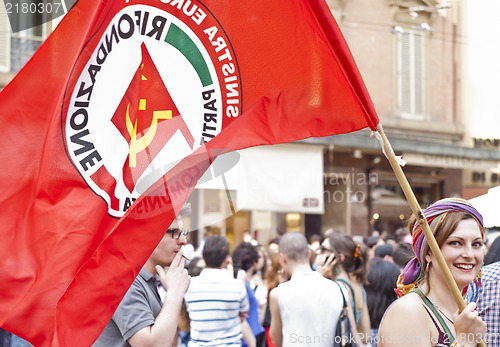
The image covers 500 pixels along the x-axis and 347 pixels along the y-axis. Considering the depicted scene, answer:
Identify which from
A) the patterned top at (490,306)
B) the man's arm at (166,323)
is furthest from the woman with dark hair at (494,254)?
the man's arm at (166,323)

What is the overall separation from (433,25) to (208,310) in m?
16.8

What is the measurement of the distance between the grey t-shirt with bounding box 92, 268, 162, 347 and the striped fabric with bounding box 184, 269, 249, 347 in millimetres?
2205

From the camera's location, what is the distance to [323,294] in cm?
540

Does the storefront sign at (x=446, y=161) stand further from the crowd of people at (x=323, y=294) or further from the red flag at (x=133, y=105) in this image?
the red flag at (x=133, y=105)

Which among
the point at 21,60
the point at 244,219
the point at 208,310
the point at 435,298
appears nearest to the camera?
the point at 435,298

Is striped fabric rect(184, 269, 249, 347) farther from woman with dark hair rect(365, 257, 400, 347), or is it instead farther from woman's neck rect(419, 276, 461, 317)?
woman's neck rect(419, 276, 461, 317)

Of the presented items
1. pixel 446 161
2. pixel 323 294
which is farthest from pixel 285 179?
pixel 323 294

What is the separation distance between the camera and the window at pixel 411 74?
20125 mm

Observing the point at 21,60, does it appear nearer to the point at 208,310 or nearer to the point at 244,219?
the point at 244,219

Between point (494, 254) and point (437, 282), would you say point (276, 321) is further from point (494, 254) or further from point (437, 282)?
point (437, 282)

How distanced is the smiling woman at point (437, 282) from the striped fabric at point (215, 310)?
8.53 feet

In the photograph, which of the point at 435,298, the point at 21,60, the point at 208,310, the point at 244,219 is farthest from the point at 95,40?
the point at 244,219

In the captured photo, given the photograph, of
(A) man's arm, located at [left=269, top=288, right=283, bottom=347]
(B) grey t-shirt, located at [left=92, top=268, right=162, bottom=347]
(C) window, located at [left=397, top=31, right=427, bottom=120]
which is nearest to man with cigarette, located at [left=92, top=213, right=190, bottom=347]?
(B) grey t-shirt, located at [left=92, top=268, right=162, bottom=347]

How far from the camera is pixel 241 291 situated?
579 centimetres
